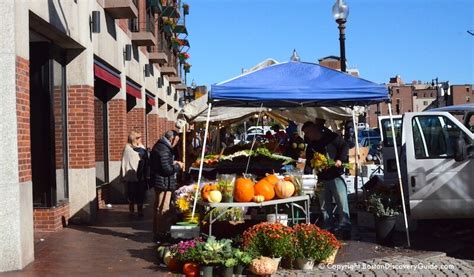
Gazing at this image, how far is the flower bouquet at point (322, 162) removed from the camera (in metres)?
9.09

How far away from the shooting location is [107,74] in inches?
509

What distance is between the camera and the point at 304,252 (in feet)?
23.7

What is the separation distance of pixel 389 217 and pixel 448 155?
1.24 meters

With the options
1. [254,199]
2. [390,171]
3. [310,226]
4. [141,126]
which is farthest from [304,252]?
[141,126]

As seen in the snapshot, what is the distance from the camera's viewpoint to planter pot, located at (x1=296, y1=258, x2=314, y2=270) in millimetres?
7215

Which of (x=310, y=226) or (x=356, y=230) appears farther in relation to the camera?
(x=356, y=230)

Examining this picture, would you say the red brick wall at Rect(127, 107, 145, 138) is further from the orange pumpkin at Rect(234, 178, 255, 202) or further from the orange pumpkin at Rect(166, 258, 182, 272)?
the orange pumpkin at Rect(166, 258, 182, 272)

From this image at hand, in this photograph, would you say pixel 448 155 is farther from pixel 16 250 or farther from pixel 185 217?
pixel 16 250

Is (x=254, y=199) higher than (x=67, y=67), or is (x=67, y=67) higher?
(x=67, y=67)

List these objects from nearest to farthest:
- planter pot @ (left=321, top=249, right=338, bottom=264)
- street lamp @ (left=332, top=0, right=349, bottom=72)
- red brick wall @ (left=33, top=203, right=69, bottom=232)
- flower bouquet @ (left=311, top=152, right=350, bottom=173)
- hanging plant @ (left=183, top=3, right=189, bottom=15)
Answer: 1. planter pot @ (left=321, top=249, right=338, bottom=264)
2. flower bouquet @ (left=311, top=152, right=350, bottom=173)
3. red brick wall @ (left=33, top=203, right=69, bottom=232)
4. street lamp @ (left=332, top=0, right=349, bottom=72)
5. hanging plant @ (left=183, top=3, right=189, bottom=15)

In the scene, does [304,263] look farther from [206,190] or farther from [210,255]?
[206,190]

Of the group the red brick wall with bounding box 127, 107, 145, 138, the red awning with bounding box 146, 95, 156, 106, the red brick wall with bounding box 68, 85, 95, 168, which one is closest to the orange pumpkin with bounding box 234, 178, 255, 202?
the red brick wall with bounding box 68, 85, 95, 168

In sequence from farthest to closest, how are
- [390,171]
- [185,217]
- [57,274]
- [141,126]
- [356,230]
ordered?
1. [141,126]
2. [390,171]
3. [356,230]
4. [185,217]
5. [57,274]

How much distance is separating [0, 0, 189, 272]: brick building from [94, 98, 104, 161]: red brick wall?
0.08ft
